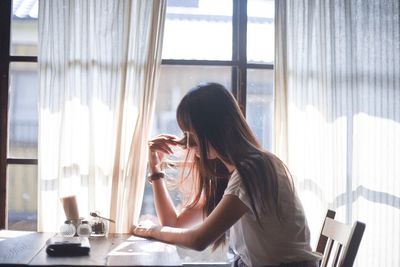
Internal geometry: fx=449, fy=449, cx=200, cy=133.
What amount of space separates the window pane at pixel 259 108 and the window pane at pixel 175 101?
14 centimetres

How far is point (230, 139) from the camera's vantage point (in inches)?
72.7

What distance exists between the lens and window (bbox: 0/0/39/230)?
2582 mm

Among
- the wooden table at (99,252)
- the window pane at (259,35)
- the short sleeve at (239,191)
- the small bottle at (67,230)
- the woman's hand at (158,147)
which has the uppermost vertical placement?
the window pane at (259,35)

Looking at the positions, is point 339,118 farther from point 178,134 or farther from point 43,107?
point 43,107

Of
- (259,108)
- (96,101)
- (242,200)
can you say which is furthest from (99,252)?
(259,108)

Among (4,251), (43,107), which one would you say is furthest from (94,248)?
(43,107)

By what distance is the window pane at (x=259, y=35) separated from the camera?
2.68m

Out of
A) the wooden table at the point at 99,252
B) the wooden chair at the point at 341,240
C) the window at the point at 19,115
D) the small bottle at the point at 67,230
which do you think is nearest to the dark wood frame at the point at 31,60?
the window at the point at 19,115

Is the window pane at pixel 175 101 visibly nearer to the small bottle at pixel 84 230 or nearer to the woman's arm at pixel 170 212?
the woman's arm at pixel 170 212

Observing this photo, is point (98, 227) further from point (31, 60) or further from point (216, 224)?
point (31, 60)

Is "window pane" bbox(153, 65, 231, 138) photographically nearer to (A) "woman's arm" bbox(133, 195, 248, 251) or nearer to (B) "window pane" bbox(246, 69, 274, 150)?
(B) "window pane" bbox(246, 69, 274, 150)

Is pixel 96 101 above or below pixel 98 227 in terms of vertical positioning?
above

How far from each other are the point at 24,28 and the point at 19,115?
20.1 inches

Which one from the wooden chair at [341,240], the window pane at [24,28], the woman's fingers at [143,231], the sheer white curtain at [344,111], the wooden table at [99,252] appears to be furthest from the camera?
the window pane at [24,28]
